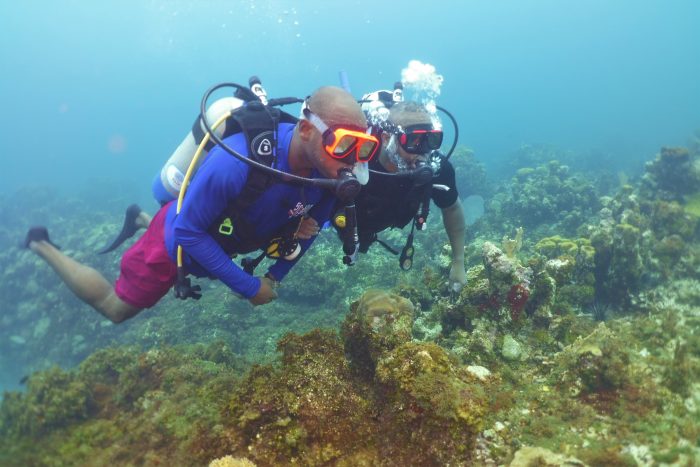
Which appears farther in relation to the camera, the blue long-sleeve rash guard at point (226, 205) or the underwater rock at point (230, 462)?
the blue long-sleeve rash guard at point (226, 205)

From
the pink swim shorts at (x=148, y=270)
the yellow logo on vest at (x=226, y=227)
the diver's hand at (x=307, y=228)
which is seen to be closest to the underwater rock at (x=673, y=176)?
the diver's hand at (x=307, y=228)

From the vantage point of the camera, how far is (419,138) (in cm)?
432

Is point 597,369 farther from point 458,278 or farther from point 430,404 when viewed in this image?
point 458,278

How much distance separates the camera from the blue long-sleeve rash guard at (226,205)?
3.19 meters

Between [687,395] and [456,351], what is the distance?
85.1 inches

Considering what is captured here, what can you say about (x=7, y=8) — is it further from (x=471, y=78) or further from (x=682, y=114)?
(x=682, y=114)

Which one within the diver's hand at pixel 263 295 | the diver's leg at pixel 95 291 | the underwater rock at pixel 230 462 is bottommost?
the diver's leg at pixel 95 291

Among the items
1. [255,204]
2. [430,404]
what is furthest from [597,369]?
[255,204]

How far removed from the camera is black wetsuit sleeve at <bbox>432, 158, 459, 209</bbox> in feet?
16.6

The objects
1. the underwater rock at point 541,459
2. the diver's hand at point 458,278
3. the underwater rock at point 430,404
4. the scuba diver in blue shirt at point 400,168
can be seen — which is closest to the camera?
the underwater rock at point 541,459

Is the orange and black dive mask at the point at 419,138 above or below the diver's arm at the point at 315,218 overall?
above

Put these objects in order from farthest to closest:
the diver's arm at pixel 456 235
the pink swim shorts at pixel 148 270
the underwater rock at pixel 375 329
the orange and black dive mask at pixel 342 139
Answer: the diver's arm at pixel 456 235, the pink swim shorts at pixel 148 270, the underwater rock at pixel 375 329, the orange and black dive mask at pixel 342 139

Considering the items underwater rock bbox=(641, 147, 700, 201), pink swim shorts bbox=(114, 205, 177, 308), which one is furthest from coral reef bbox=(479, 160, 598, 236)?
pink swim shorts bbox=(114, 205, 177, 308)

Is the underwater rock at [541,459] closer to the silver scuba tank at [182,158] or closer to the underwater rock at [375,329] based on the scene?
the underwater rock at [375,329]
